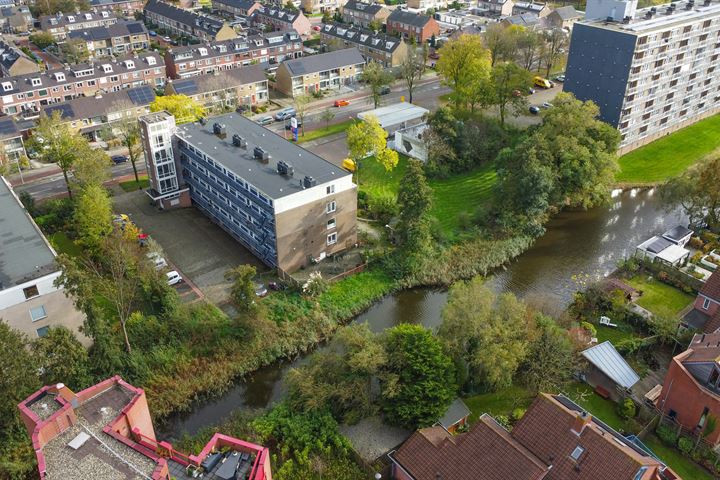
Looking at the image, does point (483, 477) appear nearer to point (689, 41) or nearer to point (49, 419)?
point (49, 419)

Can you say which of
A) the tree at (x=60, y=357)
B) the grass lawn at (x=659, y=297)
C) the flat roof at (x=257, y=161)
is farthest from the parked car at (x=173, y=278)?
the grass lawn at (x=659, y=297)

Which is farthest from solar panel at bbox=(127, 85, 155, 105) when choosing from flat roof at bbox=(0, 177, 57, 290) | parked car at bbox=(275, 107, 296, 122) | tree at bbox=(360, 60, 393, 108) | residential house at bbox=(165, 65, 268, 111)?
flat roof at bbox=(0, 177, 57, 290)

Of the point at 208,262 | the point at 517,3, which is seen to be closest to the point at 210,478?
the point at 208,262

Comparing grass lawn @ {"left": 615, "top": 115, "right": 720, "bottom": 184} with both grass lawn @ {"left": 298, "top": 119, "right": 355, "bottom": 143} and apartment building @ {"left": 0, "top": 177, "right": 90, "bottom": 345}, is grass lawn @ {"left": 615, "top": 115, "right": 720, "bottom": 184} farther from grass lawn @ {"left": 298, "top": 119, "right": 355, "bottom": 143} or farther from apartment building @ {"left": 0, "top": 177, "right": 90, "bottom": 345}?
apartment building @ {"left": 0, "top": 177, "right": 90, "bottom": 345}

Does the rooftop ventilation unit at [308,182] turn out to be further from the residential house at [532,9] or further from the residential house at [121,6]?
the residential house at [121,6]

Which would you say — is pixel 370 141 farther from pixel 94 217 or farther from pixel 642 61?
pixel 642 61

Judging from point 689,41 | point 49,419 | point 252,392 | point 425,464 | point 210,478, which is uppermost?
point 689,41
